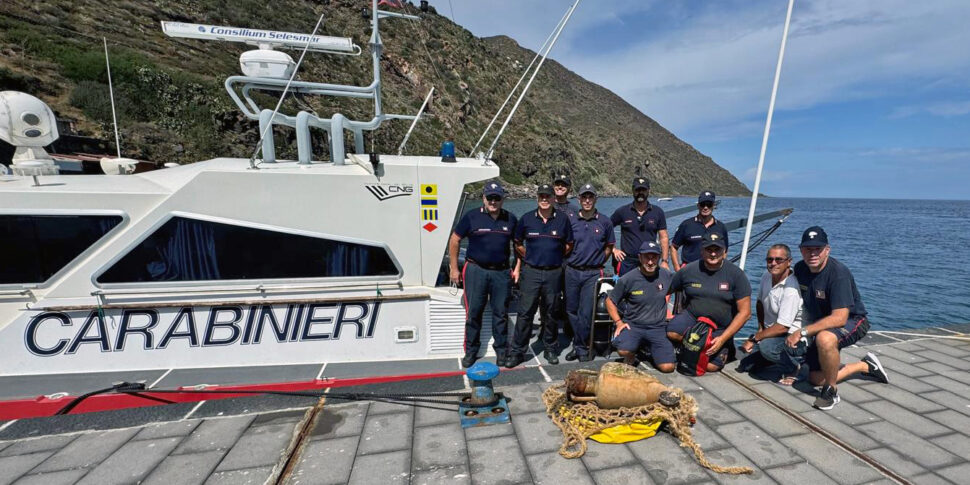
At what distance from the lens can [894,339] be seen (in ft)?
14.3

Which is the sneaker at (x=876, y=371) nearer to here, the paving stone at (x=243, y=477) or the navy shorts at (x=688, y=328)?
the navy shorts at (x=688, y=328)

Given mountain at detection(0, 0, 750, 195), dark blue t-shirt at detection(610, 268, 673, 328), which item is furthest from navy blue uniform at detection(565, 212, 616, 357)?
mountain at detection(0, 0, 750, 195)

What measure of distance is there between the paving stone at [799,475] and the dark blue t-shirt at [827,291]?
1437mm

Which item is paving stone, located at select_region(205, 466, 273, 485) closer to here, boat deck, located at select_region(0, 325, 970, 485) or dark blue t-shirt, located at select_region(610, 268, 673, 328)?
boat deck, located at select_region(0, 325, 970, 485)

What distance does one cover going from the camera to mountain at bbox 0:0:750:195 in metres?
20.0

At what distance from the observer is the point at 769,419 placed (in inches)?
108

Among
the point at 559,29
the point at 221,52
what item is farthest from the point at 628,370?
the point at 221,52

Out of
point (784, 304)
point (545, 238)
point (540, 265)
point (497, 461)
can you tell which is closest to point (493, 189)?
point (545, 238)

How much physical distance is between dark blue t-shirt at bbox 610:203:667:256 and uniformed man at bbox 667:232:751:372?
3.34 ft

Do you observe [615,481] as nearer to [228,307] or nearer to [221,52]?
[228,307]

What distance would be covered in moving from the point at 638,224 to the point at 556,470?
319 cm

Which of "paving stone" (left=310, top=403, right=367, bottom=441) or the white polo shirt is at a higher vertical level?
the white polo shirt

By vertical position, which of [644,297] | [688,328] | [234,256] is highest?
[234,256]

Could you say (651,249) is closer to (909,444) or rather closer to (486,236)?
(486,236)
